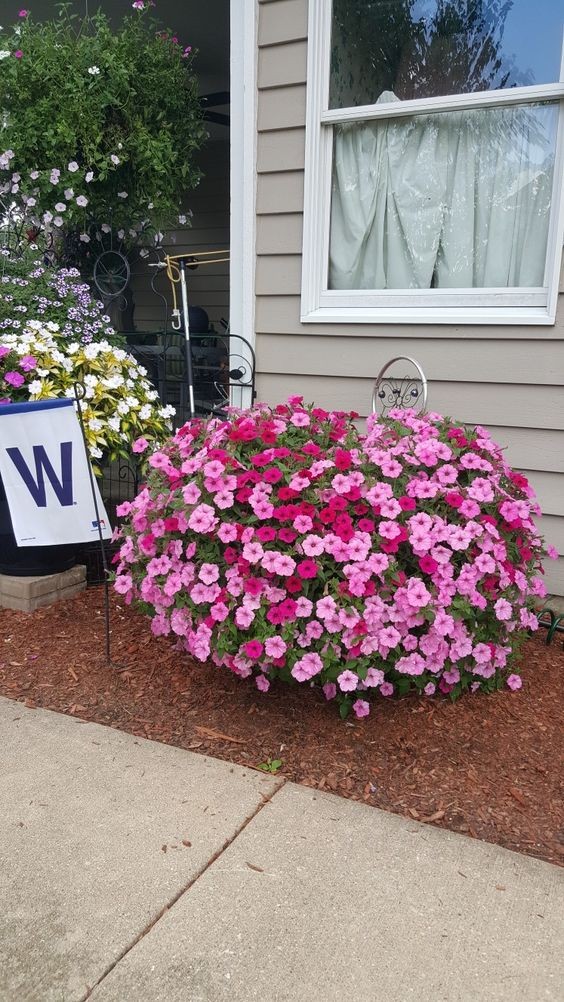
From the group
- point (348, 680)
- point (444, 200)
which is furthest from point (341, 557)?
point (444, 200)

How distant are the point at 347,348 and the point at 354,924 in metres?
2.65

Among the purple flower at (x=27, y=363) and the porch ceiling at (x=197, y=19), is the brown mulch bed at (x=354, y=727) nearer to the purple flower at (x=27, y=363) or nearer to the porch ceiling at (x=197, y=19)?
the purple flower at (x=27, y=363)

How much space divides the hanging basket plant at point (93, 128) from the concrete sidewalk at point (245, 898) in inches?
148

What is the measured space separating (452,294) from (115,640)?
2.11 metres

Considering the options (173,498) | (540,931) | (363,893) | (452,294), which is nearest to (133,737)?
(173,498)

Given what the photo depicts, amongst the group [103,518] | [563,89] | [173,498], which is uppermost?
[563,89]

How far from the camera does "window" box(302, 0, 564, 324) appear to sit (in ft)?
11.0

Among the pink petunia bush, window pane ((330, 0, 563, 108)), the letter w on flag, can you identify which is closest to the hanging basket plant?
window pane ((330, 0, 563, 108))

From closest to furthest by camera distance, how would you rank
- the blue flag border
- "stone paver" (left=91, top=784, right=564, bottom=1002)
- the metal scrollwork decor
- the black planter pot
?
1. "stone paver" (left=91, top=784, right=564, bottom=1002)
2. the blue flag border
3. the black planter pot
4. the metal scrollwork decor

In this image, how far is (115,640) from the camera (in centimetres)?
323

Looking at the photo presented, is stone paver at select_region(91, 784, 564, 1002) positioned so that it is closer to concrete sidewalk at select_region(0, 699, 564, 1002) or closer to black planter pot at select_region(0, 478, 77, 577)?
concrete sidewalk at select_region(0, 699, 564, 1002)

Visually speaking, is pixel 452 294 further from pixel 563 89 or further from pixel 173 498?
pixel 173 498

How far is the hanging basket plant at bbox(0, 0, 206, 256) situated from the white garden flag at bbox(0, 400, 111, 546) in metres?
2.28

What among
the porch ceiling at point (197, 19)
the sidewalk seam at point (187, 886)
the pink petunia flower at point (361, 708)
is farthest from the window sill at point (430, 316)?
the porch ceiling at point (197, 19)
